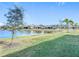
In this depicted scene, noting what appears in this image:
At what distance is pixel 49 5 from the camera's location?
2.64 m

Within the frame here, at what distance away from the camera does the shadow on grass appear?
8.66 ft

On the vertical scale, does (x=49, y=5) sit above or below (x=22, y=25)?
above

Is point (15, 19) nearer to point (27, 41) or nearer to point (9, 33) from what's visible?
point (9, 33)

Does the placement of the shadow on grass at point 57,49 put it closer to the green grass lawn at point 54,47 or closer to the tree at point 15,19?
the green grass lawn at point 54,47

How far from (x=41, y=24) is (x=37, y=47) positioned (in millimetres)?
301

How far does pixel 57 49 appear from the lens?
2641 mm

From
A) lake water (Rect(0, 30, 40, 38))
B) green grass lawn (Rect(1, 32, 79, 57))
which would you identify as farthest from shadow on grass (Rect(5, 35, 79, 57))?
lake water (Rect(0, 30, 40, 38))

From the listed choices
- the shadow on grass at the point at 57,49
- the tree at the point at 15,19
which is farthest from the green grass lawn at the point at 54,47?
the tree at the point at 15,19

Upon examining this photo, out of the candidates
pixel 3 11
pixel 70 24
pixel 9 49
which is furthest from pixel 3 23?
pixel 70 24

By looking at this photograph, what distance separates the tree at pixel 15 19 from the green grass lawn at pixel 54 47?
9.8 inches

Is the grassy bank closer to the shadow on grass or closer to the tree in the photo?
the shadow on grass

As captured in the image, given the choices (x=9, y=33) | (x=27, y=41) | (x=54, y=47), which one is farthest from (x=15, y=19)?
(x=54, y=47)

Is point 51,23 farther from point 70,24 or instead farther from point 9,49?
point 9,49

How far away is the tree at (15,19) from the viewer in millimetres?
2672
